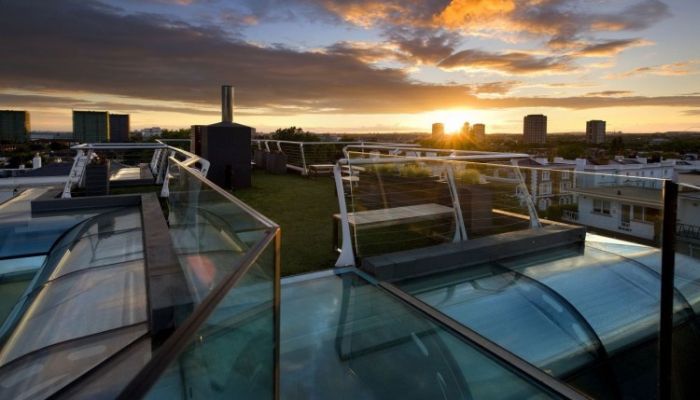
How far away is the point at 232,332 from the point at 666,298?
83.2 inches

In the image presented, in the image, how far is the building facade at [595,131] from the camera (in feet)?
183

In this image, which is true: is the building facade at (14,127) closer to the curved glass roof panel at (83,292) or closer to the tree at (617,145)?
the curved glass roof panel at (83,292)

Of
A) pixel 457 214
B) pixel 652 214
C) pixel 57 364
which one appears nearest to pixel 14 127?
pixel 57 364

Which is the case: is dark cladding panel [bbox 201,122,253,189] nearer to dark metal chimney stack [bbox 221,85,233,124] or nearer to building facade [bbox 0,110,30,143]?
dark metal chimney stack [bbox 221,85,233,124]

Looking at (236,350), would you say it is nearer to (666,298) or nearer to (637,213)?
(666,298)

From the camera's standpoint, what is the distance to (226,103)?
1198cm

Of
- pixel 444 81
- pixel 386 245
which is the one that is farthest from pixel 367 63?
pixel 386 245

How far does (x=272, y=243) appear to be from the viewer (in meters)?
1.51

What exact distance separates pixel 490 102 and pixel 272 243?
93.5 feet

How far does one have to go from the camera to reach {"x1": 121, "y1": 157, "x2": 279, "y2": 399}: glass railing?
0.82 m

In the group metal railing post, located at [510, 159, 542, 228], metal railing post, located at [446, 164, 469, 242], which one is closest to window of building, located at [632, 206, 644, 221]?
metal railing post, located at [510, 159, 542, 228]

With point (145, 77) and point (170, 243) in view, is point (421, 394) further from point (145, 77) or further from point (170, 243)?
point (145, 77)

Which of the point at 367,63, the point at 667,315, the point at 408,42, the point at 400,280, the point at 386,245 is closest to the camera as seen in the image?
the point at 667,315

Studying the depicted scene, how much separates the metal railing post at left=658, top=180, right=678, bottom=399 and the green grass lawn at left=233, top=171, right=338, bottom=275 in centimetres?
278
